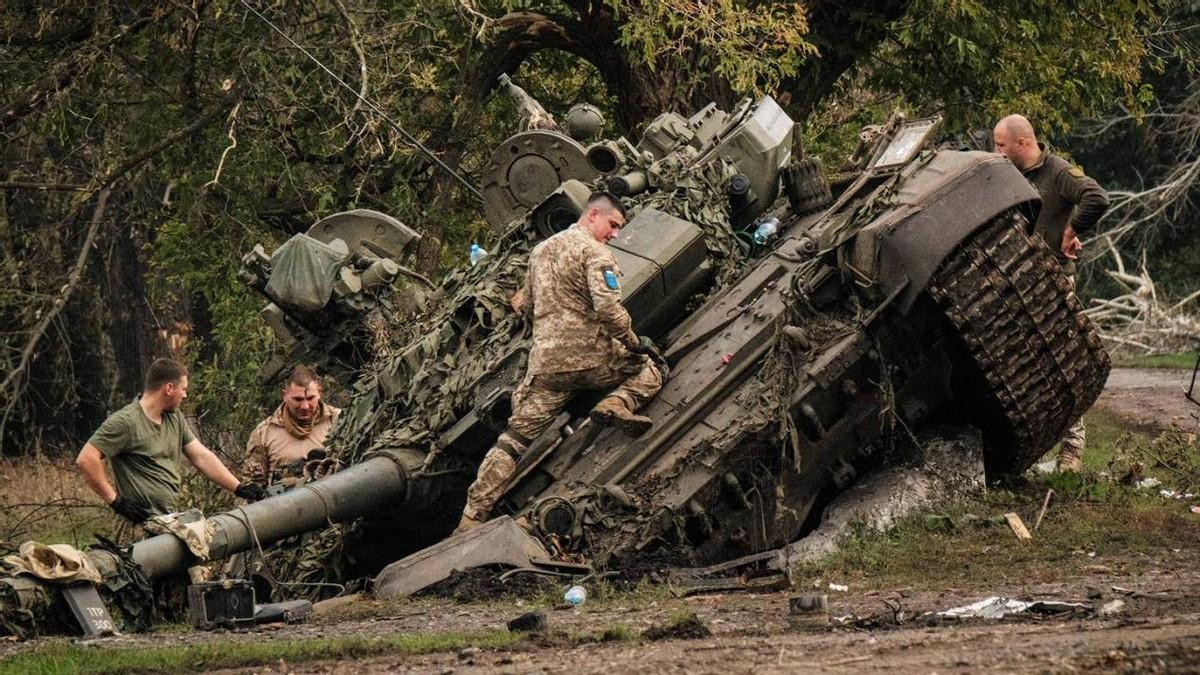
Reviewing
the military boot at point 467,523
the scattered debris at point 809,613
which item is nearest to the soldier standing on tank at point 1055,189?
the military boot at point 467,523

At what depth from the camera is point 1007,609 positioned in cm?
1008

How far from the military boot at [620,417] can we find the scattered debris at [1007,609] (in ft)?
9.58

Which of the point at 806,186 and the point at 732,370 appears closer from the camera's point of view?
the point at 732,370

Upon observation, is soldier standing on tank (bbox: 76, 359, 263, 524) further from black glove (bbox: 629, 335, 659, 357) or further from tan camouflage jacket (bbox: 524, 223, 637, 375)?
black glove (bbox: 629, 335, 659, 357)

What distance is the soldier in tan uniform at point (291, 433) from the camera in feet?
49.6

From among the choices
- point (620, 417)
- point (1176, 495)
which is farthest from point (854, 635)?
point (1176, 495)

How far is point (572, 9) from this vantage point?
21.9 m

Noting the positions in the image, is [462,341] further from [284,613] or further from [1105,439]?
[1105,439]

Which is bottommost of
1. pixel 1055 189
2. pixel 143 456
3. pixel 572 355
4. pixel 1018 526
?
pixel 1018 526

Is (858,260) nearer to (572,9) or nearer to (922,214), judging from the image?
(922,214)

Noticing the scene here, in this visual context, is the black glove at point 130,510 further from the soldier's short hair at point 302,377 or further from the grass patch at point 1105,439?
the grass patch at point 1105,439

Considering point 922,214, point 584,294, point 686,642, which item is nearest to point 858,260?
point 922,214

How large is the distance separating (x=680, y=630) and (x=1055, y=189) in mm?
5839

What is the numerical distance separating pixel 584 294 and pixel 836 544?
6.32 feet
